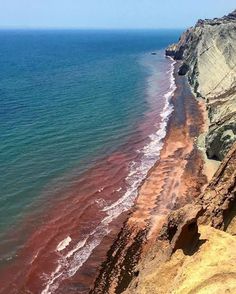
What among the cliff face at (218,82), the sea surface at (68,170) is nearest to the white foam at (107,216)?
the sea surface at (68,170)

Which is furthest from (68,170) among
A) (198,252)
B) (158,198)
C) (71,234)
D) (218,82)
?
(218,82)

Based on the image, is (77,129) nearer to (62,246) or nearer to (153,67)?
(62,246)

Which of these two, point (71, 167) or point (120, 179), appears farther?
point (71, 167)

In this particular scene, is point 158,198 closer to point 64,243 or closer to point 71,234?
point 71,234

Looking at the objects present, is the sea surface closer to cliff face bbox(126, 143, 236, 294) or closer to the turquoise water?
the turquoise water

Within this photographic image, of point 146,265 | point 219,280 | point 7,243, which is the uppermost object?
point 219,280

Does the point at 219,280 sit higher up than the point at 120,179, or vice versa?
the point at 219,280

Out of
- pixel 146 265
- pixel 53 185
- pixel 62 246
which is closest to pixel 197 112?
pixel 53 185
